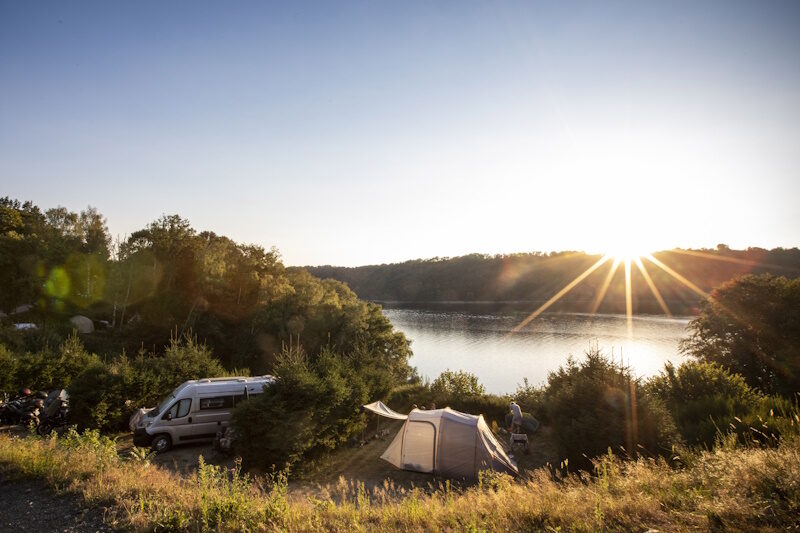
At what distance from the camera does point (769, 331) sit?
22.1 metres

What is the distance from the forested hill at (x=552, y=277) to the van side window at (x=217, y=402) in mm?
79031

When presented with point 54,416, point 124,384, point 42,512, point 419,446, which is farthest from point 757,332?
point 54,416

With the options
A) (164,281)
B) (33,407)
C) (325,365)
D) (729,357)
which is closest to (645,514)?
(325,365)

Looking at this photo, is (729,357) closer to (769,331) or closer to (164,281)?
(769,331)

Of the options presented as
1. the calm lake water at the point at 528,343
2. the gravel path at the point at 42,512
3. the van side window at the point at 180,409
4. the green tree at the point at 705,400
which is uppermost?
the gravel path at the point at 42,512

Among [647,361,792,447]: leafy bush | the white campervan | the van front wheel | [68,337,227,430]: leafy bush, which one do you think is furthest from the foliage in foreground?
[647,361,792,447]: leafy bush

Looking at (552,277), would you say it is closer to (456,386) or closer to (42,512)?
(456,386)

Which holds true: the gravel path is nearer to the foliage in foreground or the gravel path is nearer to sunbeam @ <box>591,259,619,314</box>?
the foliage in foreground

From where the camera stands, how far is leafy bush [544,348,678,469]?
10859mm

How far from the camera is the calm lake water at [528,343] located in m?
37.8

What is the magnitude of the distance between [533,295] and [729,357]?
264 ft

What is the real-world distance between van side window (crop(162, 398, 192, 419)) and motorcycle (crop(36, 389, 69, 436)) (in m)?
4.41

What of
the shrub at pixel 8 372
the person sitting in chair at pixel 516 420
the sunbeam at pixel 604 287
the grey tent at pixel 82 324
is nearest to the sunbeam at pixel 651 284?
the sunbeam at pixel 604 287

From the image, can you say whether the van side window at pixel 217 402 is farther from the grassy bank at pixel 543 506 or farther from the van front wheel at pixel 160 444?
the grassy bank at pixel 543 506
